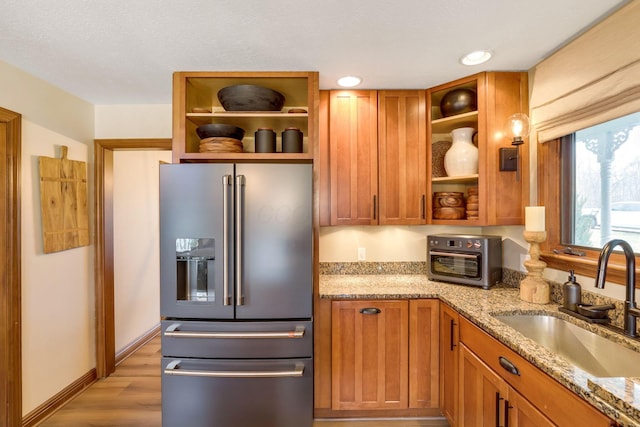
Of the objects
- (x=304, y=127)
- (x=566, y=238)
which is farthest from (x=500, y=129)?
(x=304, y=127)

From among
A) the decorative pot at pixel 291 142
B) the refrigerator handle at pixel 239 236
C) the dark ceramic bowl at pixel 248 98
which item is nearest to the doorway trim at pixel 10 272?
the dark ceramic bowl at pixel 248 98

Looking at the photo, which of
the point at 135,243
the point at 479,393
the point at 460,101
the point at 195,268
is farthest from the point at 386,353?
the point at 135,243

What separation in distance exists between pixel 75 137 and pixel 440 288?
3097mm

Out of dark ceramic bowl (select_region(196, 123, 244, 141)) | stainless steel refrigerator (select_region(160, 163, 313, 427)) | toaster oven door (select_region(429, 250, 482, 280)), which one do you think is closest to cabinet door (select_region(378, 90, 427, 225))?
toaster oven door (select_region(429, 250, 482, 280))

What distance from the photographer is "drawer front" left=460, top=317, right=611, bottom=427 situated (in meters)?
0.91

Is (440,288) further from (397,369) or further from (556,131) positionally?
(556,131)

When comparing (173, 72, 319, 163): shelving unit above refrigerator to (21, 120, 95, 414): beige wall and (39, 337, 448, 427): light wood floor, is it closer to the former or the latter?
(21, 120, 95, 414): beige wall

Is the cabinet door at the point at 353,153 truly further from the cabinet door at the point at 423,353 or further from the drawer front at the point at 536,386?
the drawer front at the point at 536,386

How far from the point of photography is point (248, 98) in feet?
6.29

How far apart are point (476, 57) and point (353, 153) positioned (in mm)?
973

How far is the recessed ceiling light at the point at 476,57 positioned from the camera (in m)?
1.73

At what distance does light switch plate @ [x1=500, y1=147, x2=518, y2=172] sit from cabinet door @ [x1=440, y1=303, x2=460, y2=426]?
103 centimetres

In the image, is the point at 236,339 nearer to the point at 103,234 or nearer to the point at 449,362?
the point at 449,362

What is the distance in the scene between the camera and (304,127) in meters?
2.21
